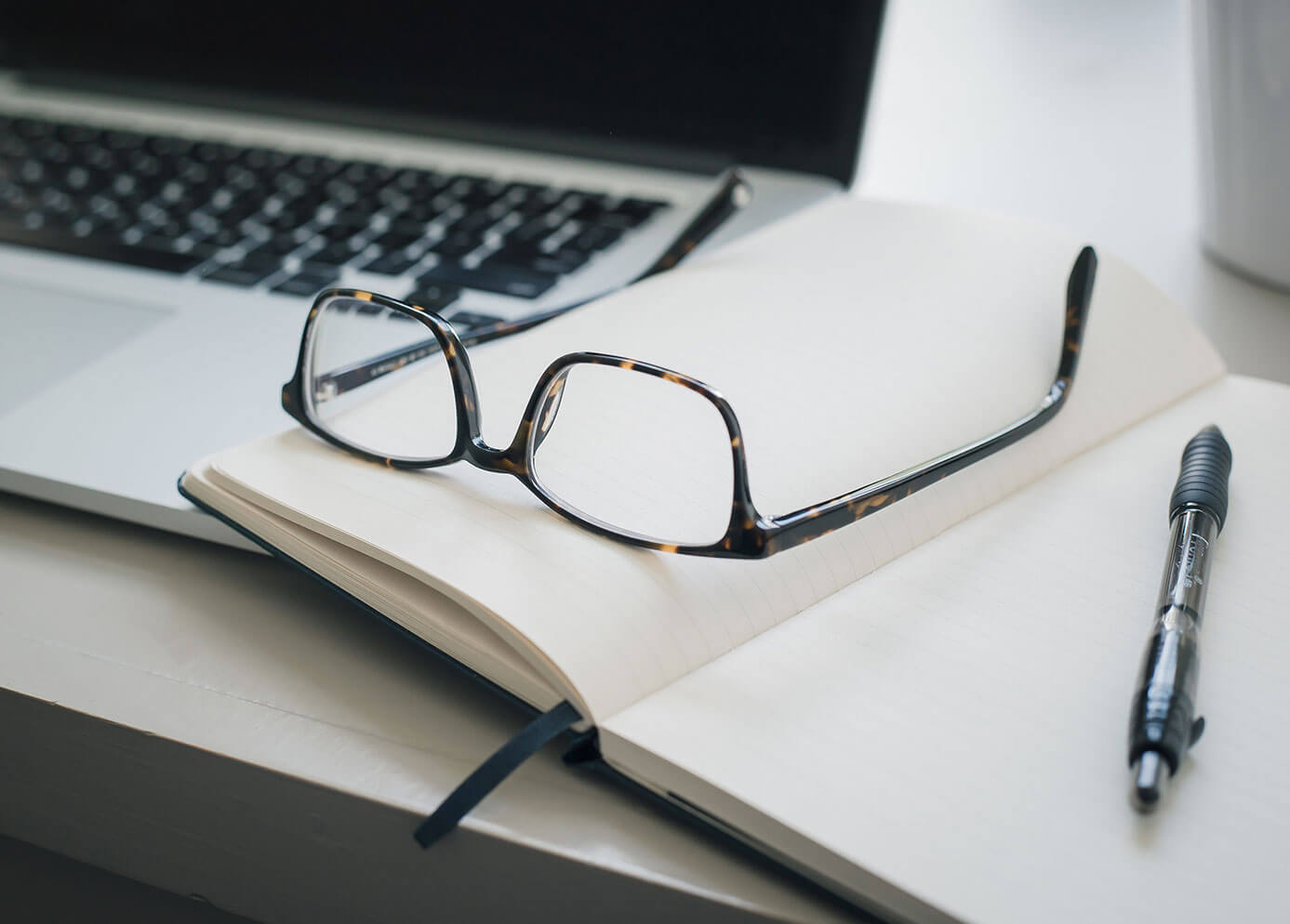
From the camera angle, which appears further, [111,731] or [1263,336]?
[1263,336]

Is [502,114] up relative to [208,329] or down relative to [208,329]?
up

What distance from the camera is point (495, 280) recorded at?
0.72 m

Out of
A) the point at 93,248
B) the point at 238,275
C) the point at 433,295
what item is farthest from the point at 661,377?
the point at 93,248

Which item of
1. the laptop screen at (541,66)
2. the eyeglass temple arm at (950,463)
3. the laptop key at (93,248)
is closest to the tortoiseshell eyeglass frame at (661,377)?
the eyeglass temple arm at (950,463)

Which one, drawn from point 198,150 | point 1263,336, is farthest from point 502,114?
point 1263,336

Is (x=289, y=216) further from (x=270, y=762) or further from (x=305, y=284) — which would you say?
(x=270, y=762)

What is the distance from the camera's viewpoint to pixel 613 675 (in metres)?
0.36

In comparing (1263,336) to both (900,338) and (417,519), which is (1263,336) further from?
(417,519)

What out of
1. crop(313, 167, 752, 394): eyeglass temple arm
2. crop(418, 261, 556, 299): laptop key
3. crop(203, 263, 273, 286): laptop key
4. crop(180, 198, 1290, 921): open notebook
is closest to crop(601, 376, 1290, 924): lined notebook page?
crop(180, 198, 1290, 921): open notebook

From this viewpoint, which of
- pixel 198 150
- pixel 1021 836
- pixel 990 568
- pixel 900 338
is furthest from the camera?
pixel 198 150

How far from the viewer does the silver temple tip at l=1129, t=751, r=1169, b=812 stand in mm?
321

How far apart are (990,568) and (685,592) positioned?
5.3 inches

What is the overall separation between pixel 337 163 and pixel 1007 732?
2.56 ft

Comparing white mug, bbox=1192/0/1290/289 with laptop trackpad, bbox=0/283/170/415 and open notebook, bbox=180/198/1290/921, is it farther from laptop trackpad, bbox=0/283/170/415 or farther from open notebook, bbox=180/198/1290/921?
laptop trackpad, bbox=0/283/170/415
